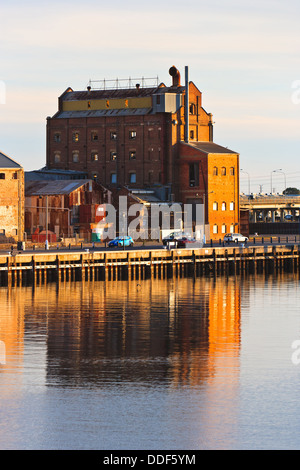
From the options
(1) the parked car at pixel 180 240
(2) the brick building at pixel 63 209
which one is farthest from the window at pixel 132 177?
(1) the parked car at pixel 180 240

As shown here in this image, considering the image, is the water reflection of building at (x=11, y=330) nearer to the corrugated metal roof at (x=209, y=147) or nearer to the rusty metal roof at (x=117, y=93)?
the corrugated metal roof at (x=209, y=147)

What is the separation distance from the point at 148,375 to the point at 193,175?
348 ft

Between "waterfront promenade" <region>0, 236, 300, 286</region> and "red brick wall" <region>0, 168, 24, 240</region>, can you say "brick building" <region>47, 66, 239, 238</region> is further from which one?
"waterfront promenade" <region>0, 236, 300, 286</region>

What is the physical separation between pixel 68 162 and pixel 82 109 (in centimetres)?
904

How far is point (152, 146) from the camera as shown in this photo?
491 ft

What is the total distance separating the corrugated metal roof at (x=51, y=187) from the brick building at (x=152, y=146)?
11284mm

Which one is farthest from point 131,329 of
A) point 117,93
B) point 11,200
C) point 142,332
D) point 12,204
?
point 117,93

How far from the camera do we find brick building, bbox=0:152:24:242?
12394 centimetres

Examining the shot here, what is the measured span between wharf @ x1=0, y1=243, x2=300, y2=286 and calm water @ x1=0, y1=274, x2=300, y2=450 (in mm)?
14087

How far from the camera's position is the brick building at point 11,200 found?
124 metres

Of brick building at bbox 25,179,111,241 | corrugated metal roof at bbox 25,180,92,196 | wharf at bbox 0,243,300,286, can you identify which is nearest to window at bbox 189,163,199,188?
brick building at bbox 25,179,111,241
